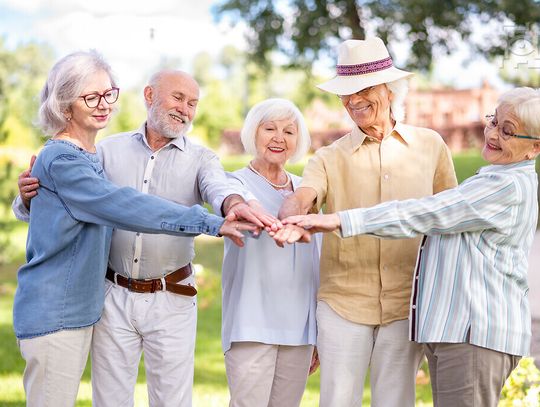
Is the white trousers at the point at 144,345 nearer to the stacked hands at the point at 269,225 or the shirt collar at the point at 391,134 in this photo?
the stacked hands at the point at 269,225

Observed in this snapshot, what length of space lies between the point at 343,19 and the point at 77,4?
239 feet

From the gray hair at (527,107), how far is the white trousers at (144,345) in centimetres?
159

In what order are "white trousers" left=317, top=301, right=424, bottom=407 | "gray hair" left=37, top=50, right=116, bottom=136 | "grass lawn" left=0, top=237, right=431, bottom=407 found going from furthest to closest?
1. "grass lawn" left=0, top=237, right=431, bottom=407
2. "white trousers" left=317, top=301, right=424, bottom=407
3. "gray hair" left=37, top=50, right=116, bottom=136

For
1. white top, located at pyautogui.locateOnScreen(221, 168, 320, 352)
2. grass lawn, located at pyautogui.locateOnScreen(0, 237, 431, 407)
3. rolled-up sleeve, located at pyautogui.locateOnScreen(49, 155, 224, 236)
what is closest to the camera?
rolled-up sleeve, located at pyautogui.locateOnScreen(49, 155, 224, 236)

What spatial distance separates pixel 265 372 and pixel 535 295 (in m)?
6.56

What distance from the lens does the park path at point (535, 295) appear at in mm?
7702

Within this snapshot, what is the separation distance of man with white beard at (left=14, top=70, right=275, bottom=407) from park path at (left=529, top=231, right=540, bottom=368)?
4.08 metres

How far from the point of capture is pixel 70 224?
3.46 metres

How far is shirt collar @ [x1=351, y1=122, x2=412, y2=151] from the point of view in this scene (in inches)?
151

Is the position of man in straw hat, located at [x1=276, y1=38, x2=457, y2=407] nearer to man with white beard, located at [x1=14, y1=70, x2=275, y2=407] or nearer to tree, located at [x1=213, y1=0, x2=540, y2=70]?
man with white beard, located at [x1=14, y1=70, x2=275, y2=407]

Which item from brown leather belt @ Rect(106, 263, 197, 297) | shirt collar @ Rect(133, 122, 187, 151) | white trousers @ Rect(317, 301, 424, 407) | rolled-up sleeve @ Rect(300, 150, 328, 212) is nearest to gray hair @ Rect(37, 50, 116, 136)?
shirt collar @ Rect(133, 122, 187, 151)

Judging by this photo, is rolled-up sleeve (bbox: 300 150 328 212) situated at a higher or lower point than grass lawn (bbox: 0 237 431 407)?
higher

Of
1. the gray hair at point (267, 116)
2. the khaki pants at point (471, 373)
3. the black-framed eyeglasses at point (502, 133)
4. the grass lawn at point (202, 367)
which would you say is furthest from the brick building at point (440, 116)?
the khaki pants at point (471, 373)

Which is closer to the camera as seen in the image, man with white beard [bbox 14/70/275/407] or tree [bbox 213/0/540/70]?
man with white beard [bbox 14/70/275/407]
